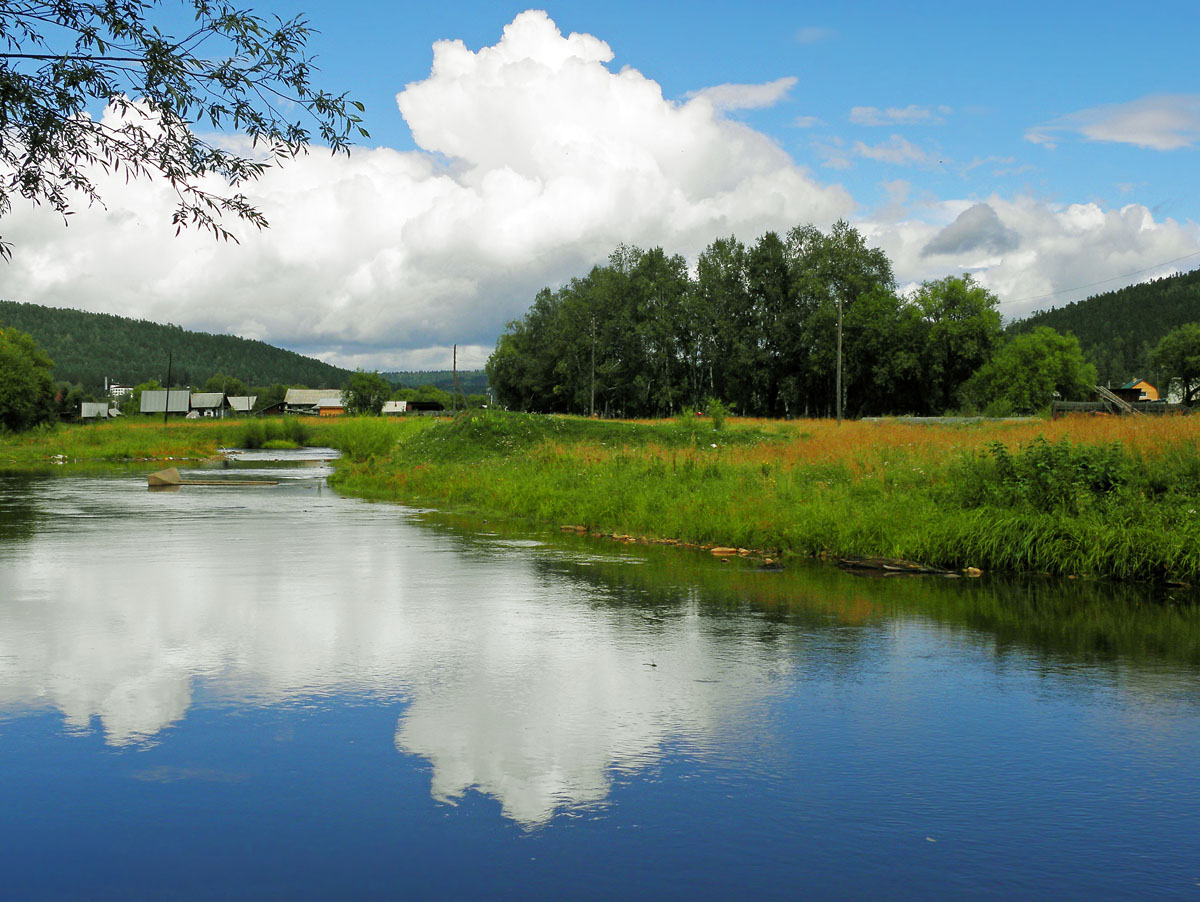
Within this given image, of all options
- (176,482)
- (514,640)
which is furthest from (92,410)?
(514,640)

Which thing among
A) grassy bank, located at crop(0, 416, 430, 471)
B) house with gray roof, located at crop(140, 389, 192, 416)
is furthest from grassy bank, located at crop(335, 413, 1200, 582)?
house with gray roof, located at crop(140, 389, 192, 416)

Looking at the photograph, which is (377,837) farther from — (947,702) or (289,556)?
(289,556)

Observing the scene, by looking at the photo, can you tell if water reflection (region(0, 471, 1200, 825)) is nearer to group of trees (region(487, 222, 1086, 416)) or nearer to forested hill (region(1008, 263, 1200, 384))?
group of trees (region(487, 222, 1086, 416))

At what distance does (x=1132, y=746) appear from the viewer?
6.27 meters

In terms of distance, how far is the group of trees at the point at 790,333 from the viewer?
246ft

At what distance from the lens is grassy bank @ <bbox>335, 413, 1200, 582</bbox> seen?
13.8m

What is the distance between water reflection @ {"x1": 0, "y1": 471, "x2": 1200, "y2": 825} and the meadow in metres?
1.25

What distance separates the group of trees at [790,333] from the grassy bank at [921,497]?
5013 centimetres

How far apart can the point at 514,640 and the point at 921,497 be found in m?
9.41

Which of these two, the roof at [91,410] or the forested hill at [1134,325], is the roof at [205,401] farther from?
the forested hill at [1134,325]

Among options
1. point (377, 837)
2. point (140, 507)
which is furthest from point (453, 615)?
point (140, 507)

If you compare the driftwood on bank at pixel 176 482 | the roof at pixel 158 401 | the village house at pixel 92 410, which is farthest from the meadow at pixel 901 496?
the roof at pixel 158 401

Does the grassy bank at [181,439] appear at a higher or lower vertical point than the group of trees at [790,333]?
lower

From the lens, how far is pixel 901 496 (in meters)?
16.3
